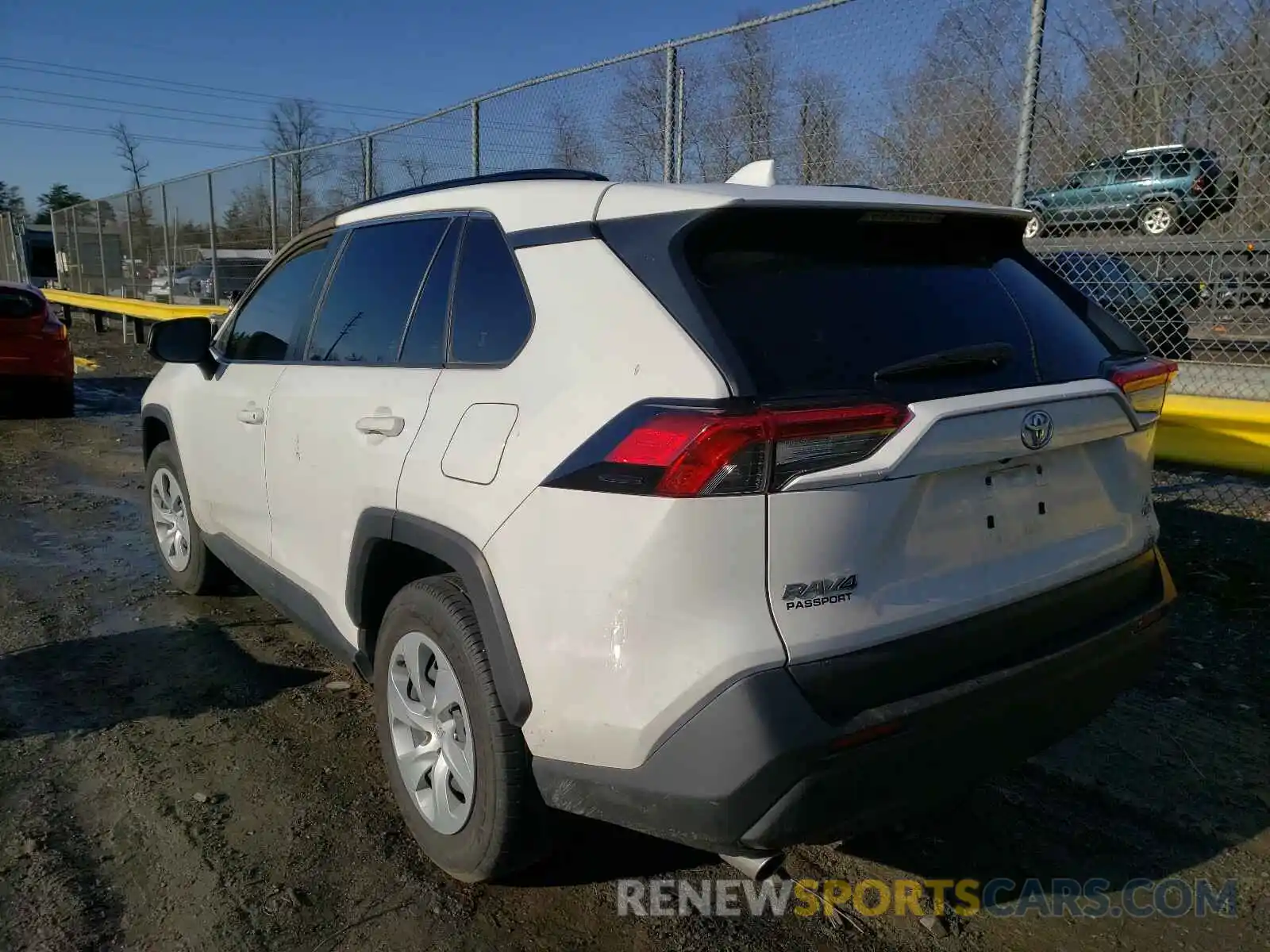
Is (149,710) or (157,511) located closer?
(149,710)

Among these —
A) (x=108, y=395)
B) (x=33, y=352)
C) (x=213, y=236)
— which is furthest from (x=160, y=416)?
(x=213, y=236)

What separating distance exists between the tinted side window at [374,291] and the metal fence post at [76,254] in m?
26.4

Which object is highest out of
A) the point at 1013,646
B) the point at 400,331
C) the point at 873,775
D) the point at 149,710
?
the point at 400,331

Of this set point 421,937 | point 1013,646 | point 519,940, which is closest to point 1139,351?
point 1013,646

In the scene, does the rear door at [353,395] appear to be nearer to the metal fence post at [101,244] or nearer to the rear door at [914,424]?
the rear door at [914,424]

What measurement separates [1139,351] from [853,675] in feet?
5.00

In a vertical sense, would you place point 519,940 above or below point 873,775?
below

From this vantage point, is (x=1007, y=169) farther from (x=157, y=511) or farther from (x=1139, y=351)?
(x=157, y=511)

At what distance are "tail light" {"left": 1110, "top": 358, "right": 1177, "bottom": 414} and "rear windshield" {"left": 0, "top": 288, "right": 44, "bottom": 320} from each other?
1146 cm

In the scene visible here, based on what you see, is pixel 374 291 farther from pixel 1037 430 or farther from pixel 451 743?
pixel 1037 430

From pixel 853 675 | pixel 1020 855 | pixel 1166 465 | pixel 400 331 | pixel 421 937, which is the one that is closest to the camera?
pixel 853 675

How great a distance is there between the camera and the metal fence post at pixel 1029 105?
507 centimetres

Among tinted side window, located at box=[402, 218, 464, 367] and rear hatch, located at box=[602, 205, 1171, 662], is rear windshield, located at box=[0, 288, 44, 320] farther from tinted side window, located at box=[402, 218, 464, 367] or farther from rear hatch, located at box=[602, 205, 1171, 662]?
rear hatch, located at box=[602, 205, 1171, 662]

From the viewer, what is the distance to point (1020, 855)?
9.05 ft
